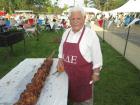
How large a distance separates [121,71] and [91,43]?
5812 millimetres

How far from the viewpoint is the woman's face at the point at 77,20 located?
3.51 metres

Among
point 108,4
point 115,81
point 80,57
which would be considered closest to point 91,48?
point 80,57

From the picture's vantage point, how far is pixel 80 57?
3.61m

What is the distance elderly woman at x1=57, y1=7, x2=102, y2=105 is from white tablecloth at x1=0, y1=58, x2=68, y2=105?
195 mm

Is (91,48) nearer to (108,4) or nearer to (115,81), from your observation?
(115,81)

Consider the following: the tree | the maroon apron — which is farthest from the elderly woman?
the tree

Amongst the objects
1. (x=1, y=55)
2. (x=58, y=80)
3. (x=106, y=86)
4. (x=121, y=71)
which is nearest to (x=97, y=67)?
(x=58, y=80)

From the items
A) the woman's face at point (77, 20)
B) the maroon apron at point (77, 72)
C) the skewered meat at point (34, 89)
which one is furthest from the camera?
the maroon apron at point (77, 72)

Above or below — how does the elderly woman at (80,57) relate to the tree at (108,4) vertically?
above

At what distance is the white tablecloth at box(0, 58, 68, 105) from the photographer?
2.97 m

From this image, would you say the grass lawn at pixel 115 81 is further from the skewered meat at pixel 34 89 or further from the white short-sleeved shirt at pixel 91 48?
Result: the white short-sleeved shirt at pixel 91 48

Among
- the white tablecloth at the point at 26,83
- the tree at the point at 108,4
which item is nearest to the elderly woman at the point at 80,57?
the white tablecloth at the point at 26,83

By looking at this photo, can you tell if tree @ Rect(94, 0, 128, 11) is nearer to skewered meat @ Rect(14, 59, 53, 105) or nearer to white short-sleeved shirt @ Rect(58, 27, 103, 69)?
skewered meat @ Rect(14, 59, 53, 105)

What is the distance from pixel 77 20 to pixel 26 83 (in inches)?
40.7
